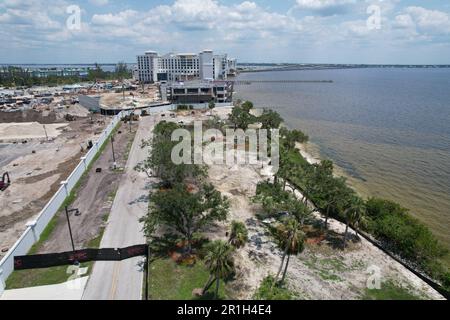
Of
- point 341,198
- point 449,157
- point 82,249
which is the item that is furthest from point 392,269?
point 449,157

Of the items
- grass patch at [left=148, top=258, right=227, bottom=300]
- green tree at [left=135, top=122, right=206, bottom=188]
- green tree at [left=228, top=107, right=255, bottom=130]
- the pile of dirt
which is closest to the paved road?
grass patch at [left=148, top=258, right=227, bottom=300]

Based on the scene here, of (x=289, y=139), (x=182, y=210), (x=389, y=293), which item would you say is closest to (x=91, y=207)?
(x=182, y=210)

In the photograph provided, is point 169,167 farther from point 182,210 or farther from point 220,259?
point 220,259

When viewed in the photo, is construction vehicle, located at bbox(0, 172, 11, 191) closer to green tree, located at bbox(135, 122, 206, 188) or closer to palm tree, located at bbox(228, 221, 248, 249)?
green tree, located at bbox(135, 122, 206, 188)

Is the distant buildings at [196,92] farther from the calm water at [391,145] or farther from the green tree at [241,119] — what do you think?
the green tree at [241,119]

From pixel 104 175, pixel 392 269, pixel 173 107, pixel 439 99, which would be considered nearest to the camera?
pixel 392 269
